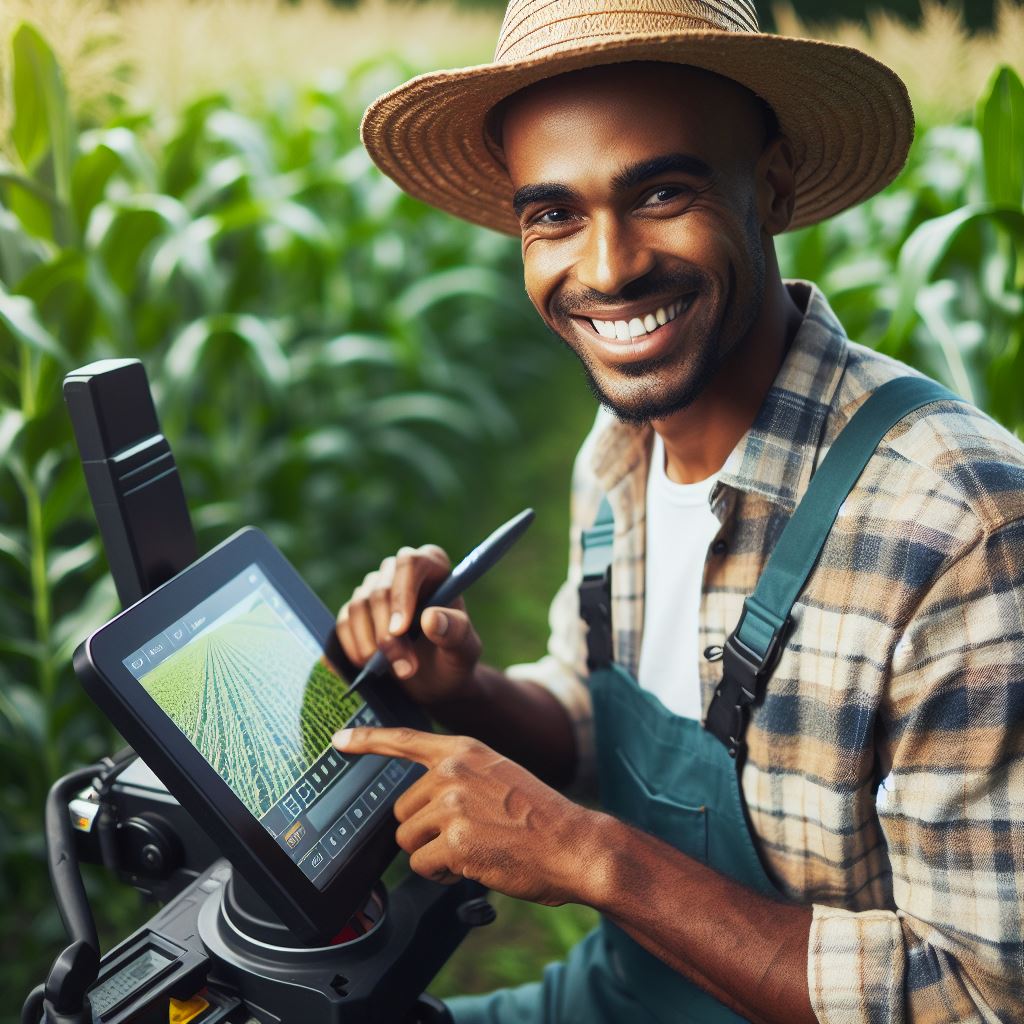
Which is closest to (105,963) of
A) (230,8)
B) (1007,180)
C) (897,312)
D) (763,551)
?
(763,551)

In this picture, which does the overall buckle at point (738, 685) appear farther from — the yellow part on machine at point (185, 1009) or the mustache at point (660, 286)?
the yellow part on machine at point (185, 1009)

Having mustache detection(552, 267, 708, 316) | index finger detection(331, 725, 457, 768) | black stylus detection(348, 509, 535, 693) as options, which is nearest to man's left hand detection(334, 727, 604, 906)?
index finger detection(331, 725, 457, 768)

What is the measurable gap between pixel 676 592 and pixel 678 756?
0.63ft

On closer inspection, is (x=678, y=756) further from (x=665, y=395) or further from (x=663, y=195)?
(x=663, y=195)

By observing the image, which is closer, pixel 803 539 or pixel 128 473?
pixel 128 473

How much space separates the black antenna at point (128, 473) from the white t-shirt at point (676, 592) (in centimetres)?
57

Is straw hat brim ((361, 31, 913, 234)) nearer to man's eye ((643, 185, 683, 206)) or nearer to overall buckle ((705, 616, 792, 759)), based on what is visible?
man's eye ((643, 185, 683, 206))

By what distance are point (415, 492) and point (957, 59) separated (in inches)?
96.2

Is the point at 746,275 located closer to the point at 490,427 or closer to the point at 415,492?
the point at 415,492

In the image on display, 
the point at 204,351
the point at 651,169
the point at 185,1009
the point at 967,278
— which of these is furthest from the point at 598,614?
the point at 204,351

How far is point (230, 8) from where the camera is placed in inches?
158

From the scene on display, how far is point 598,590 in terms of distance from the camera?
4.43 ft

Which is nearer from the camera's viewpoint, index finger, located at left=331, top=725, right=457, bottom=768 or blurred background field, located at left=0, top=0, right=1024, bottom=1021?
index finger, located at left=331, top=725, right=457, bottom=768

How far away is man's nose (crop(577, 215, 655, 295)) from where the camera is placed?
3.54 ft
